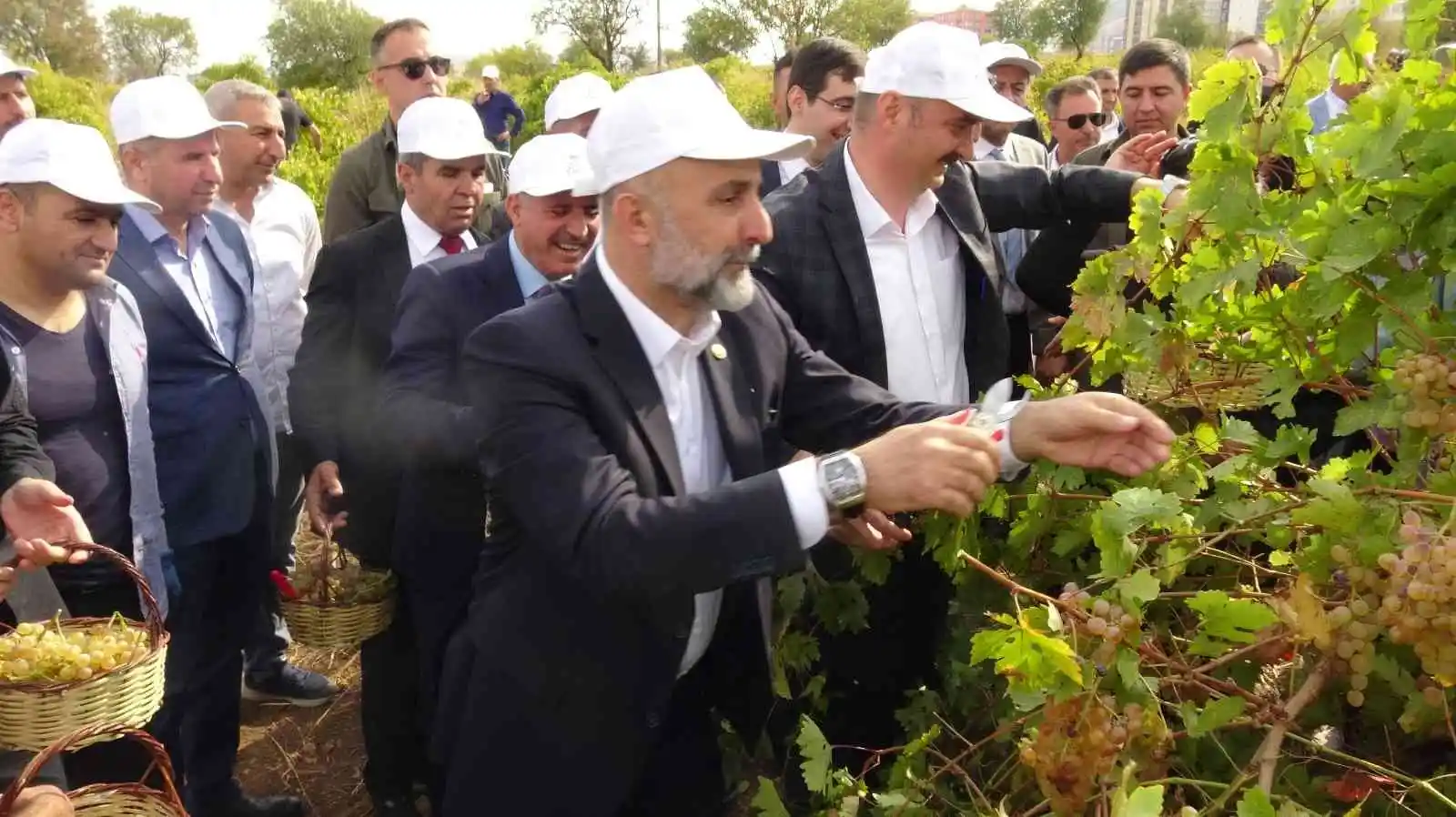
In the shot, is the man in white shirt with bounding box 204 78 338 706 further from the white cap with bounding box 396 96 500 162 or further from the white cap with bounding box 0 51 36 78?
the white cap with bounding box 396 96 500 162

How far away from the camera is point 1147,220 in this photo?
1.96 m

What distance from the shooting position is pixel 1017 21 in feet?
213

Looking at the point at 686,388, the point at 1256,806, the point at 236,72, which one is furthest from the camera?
the point at 236,72

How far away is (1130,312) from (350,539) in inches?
100

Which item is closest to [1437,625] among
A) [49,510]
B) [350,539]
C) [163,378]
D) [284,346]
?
[49,510]

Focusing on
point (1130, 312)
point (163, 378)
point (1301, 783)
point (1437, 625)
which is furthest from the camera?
point (163, 378)

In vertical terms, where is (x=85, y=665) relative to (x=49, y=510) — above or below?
below

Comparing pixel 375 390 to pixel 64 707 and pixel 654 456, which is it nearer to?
pixel 64 707

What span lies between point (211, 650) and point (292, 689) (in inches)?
36.6

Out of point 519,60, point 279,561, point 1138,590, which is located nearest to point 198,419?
point 279,561

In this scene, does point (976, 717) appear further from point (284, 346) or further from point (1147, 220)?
point (284, 346)

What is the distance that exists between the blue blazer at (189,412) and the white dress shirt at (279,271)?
0.55 meters

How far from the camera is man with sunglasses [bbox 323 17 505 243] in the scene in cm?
482

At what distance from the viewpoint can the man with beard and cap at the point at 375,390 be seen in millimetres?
3512
